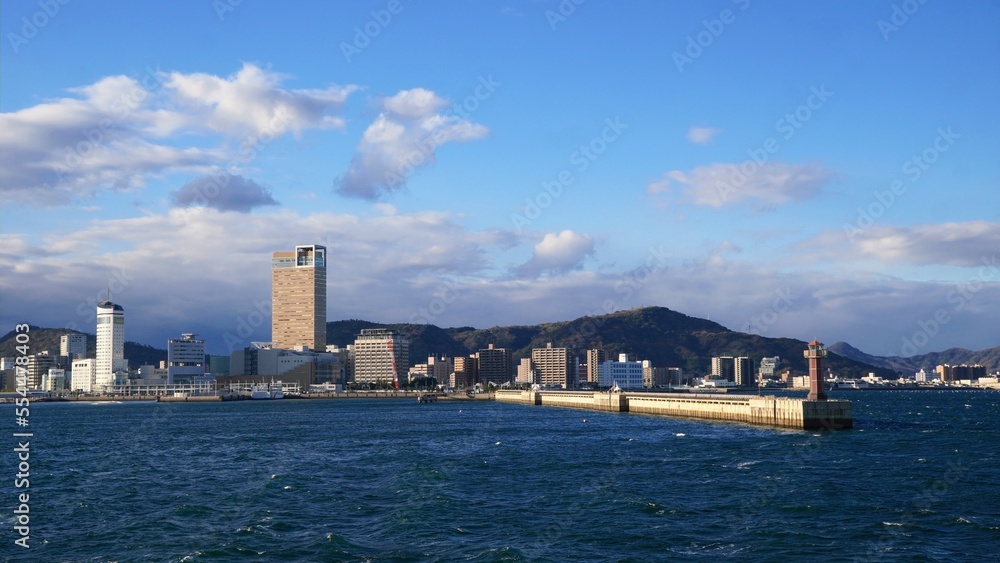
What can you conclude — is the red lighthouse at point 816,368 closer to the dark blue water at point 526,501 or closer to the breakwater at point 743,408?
the breakwater at point 743,408

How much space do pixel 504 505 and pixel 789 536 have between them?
13735 millimetres

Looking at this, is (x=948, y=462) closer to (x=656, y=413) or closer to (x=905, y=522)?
(x=905, y=522)

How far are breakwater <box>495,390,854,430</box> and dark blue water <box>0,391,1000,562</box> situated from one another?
502 cm

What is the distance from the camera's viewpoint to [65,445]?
85.4 meters

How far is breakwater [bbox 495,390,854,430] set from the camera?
81.9 metres

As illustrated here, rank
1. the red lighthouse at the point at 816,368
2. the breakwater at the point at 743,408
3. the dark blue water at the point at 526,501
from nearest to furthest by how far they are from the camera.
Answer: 1. the dark blue water at the point at 526,501
2. the breakwater at the point at 743,408
3. the red lighthouse at the point at 816,368

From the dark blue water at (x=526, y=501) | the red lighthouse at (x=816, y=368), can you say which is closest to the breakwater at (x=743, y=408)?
the red lighthouse at (x=816, y=368)

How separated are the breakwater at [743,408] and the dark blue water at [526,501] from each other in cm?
502

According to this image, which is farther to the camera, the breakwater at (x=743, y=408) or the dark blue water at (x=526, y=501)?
the breakwater at (x=743, y=408)

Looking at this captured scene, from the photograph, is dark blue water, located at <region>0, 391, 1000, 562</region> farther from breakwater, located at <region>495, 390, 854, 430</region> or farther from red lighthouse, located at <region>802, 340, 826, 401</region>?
red lighthouse, located at <region>802, 340, 826, 401</region>

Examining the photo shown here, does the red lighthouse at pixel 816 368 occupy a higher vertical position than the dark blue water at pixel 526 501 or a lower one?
higher

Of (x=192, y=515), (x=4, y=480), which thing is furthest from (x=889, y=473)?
(x=4, y=480)

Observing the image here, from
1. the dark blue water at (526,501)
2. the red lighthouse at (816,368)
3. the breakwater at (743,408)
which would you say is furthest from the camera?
the red lighthouse at (816,368)

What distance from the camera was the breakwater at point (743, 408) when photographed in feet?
269
